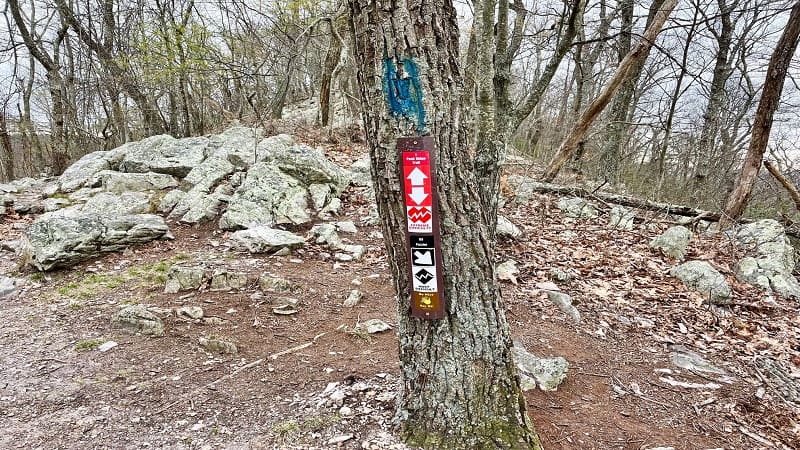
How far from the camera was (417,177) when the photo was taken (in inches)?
62.1

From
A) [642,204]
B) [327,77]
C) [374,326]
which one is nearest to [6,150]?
[327,77]

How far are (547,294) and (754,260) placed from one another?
105 inches

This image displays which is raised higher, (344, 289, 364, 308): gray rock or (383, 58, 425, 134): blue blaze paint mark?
(383, 58, 425, 134): blue blaze paint mark

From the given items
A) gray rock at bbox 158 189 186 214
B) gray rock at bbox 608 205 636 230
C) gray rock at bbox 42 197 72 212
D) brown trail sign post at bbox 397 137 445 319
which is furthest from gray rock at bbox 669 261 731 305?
gray rock at bbox 42 197 72 212

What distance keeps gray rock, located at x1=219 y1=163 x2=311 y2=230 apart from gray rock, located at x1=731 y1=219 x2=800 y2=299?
16.5 feet

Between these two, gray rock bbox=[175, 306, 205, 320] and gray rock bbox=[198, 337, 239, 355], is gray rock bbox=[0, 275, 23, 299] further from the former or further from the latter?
gray rock bbox=[198, 337, 239, 355]

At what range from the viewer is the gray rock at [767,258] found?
4398 mm

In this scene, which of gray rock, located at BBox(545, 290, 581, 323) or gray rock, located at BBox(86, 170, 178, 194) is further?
gray rock, located at BBox(86, 170, 178, 194)

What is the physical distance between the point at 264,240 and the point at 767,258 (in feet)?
18.1

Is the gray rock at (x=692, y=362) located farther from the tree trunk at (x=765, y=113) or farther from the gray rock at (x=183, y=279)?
the gray rock at (x=183, y=279)

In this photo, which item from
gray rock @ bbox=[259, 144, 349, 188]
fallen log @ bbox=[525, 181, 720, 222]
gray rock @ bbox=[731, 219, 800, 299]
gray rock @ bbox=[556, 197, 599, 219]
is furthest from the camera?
gray rock @ bbox=[556, 197, 599, 219]

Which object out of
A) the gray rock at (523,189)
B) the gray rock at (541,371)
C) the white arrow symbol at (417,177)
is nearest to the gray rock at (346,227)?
the gray rock at (523,189)

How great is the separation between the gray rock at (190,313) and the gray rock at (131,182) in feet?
12.1

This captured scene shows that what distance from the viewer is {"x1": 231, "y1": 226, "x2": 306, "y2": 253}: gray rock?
449cm
